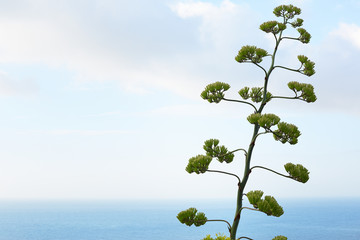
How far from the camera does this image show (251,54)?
715cm

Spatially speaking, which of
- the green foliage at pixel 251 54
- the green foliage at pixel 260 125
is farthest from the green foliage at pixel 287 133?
the green foliage at pixel 251 54

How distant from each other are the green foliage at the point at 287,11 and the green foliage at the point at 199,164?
3.28 m

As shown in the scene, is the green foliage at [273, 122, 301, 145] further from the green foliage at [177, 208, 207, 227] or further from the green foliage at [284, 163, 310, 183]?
the green foliage at [177, 208, 207, 227]

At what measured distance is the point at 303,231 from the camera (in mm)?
125938

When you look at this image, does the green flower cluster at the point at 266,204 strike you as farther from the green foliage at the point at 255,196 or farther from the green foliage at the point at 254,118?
the green foliage at the point at 254,118

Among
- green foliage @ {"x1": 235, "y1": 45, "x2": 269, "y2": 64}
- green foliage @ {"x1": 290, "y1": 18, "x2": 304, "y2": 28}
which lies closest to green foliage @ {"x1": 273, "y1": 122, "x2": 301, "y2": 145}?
green foliage @ {"x1": 235, "y1": 45, "x2": 269, "y2": 64}

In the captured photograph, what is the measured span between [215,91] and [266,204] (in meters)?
2.43

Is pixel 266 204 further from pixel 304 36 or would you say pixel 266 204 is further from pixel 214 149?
pixel 304 36

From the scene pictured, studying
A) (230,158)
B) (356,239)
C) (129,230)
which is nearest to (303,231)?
(356,239)

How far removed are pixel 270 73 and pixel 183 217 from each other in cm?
312

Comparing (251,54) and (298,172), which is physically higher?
(251,54)

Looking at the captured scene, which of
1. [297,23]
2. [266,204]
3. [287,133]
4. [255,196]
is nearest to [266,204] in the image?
[266,204]

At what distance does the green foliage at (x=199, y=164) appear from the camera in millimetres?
6684

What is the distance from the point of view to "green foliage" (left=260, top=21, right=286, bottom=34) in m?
7.17
